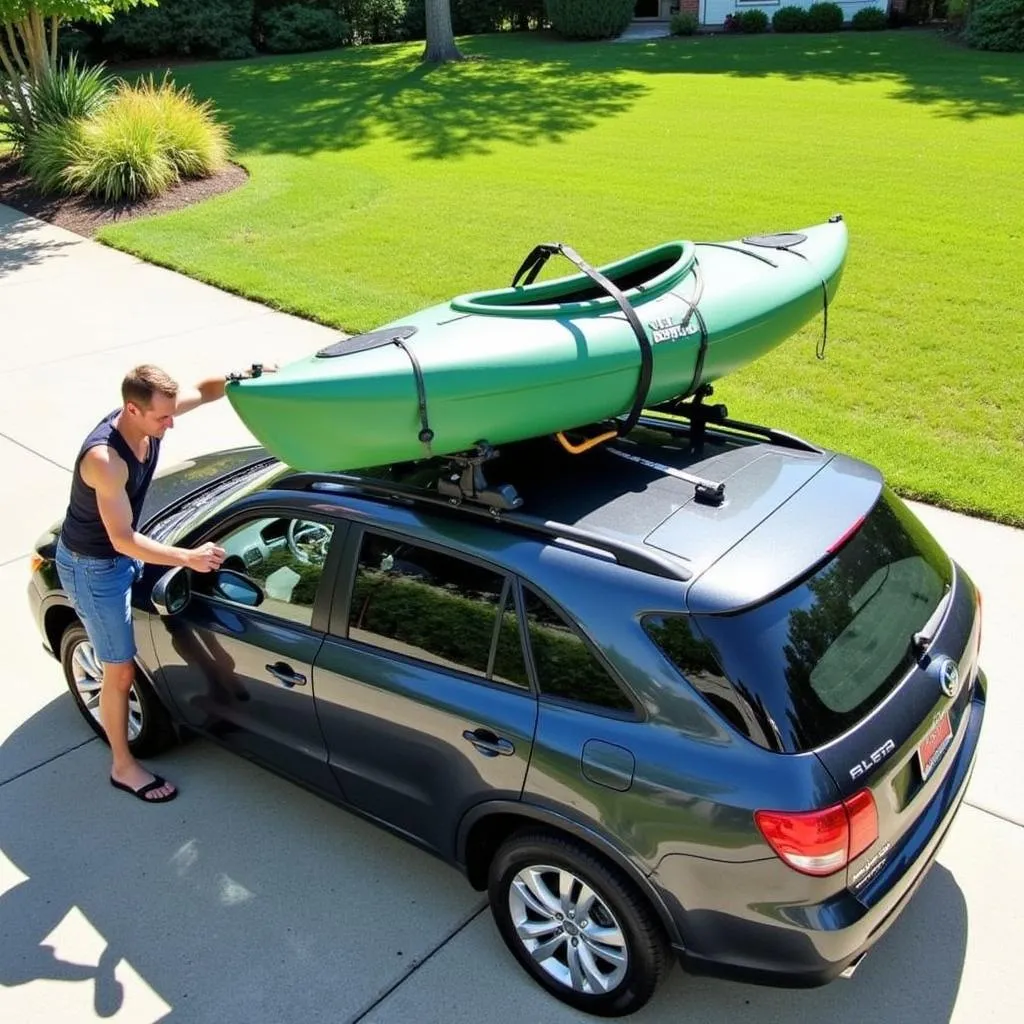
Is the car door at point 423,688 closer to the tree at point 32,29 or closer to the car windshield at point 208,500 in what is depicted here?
the car windshield at point 208,500

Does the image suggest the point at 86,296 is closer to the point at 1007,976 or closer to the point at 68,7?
the point at 68,7

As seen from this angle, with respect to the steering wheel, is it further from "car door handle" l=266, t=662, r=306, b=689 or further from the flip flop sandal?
the flip flop sandal

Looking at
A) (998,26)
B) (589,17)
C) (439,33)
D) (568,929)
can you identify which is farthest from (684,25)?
(568,929)

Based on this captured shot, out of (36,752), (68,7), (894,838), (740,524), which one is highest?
(68,7)

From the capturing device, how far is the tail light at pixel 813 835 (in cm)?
266

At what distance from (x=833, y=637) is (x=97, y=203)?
1400 cm

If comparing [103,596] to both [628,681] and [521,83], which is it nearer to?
[628,681]

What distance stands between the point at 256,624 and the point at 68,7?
13694 millimetres

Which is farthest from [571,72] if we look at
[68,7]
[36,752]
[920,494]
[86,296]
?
[36,752]

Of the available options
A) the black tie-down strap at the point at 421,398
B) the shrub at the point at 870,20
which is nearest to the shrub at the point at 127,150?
the black tie-down strap at the point at 421,398

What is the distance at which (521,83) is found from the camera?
2225 centimetres

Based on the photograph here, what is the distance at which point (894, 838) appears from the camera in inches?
116

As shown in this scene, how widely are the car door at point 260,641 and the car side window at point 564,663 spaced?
2.81ft

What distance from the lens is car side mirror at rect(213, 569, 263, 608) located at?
385 centimetres
